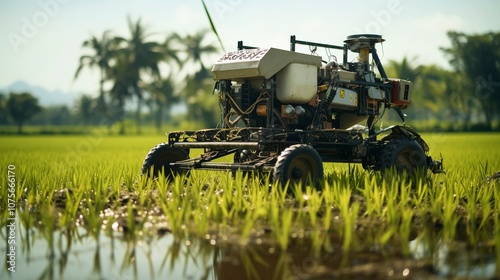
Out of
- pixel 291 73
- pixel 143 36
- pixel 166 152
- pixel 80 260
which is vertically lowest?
pixel 80 260

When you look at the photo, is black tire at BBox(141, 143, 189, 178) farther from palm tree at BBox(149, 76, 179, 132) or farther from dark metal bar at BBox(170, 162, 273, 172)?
palm tree at BBox(149, 76, 179, 132)

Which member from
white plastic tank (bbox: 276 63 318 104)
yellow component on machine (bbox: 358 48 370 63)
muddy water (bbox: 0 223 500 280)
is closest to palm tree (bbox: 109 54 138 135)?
yellow component on machine (bbox: 358 48 370 63)

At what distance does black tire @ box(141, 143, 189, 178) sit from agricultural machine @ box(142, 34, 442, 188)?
0.04ft

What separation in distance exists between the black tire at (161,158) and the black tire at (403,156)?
259 centimetres

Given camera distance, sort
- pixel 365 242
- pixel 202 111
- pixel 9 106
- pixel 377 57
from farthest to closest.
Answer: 1. pixel 9 106
2. pixel 202 111
3. pixel 377 57
4. pixel 365 242

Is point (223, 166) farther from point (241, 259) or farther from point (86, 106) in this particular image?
point (86, 106)

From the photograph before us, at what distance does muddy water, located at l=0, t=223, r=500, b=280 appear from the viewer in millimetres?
3555

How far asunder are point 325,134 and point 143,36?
42.1 meters

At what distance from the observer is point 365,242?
14.2 feet

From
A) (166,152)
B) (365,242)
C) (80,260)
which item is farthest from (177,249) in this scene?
(166,152)

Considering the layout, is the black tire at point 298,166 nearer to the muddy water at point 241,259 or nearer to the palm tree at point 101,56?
the muddy water at point 241,259

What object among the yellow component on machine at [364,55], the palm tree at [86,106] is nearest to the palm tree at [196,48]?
the palm tree at [86,106]

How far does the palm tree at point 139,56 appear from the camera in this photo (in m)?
46.5

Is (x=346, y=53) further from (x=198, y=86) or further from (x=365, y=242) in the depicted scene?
(x=198, y=86)
